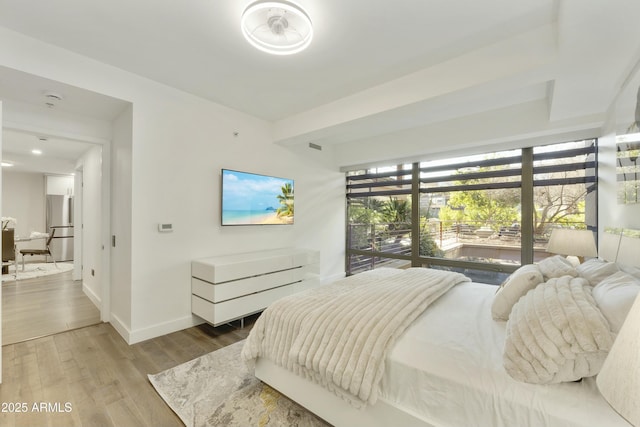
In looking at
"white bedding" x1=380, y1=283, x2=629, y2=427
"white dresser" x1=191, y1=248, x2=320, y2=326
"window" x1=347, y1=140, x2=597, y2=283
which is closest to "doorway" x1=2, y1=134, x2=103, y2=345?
"white dresser" x1=191, y1=248, x2=320, y2=326

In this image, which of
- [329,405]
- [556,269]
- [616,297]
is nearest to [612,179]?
[556,269]

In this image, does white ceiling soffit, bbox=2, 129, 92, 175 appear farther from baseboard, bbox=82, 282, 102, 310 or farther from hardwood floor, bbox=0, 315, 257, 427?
hardwood floor, bbox=0, 315, 257, 427

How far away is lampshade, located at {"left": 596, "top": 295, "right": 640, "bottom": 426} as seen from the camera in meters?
0.48

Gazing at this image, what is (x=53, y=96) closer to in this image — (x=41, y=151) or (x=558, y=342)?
(x=41, y=151)

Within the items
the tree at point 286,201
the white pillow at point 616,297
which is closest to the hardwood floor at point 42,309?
the tree at point 286,201

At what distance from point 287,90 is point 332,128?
693 mm

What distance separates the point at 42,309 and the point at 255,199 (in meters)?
2.99

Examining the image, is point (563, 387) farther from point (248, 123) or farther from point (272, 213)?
point (248, 123)

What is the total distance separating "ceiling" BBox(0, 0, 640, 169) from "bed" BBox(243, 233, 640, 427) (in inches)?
49.4

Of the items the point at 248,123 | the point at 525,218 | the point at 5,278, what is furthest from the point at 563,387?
the point at 5,278

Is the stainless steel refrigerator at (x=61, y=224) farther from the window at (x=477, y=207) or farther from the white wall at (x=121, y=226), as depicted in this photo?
the window at (x=477, y=207)

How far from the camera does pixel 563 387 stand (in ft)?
3.45

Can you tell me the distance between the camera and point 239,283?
2.86 metres

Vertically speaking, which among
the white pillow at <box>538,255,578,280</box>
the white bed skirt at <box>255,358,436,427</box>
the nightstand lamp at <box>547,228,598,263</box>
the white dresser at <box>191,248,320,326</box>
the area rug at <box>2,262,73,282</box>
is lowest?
the area rug at <box>2,262,73,282</box>
